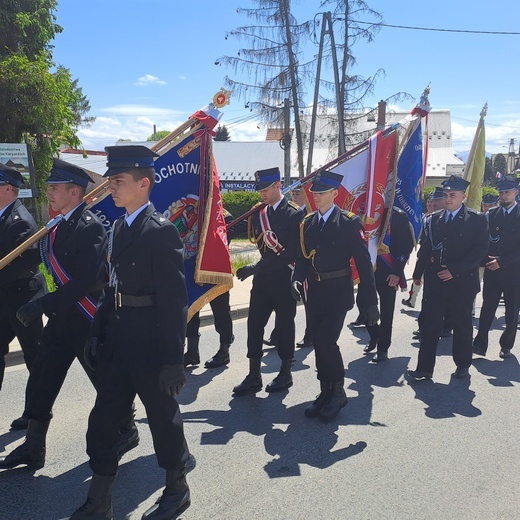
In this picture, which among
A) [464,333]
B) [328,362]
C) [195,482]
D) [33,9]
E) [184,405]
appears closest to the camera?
[195,482]

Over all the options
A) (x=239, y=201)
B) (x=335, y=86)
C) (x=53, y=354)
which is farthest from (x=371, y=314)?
(x=239, y=201)

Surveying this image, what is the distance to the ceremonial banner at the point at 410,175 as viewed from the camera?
6.81 m

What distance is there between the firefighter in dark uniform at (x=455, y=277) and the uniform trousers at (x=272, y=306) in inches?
53.5

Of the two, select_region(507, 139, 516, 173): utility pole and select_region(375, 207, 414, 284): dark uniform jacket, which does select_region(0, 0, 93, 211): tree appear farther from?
select_region(507, 139, 516, 173): utility pole

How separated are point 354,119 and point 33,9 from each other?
10.3 metres

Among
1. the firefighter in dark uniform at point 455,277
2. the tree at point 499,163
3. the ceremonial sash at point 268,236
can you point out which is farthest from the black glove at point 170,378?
the tree at point 499,163

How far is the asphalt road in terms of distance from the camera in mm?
3221

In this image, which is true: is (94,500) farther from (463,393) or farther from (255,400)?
(463,393)

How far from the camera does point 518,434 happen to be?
4.21m

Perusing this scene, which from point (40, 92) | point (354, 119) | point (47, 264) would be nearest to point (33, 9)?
point (40, 92)

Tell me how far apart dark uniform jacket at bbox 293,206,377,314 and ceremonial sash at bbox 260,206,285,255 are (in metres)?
0.41

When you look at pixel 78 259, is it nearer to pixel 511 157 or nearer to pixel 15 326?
pixel 15 326

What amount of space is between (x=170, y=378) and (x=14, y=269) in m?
1.84

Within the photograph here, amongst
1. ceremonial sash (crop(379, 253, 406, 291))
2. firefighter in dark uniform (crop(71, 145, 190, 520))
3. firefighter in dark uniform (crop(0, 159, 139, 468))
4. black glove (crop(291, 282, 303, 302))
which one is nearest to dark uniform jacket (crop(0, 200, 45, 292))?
firefighter in dark uniform (crop(0, 159, 139, 468))
